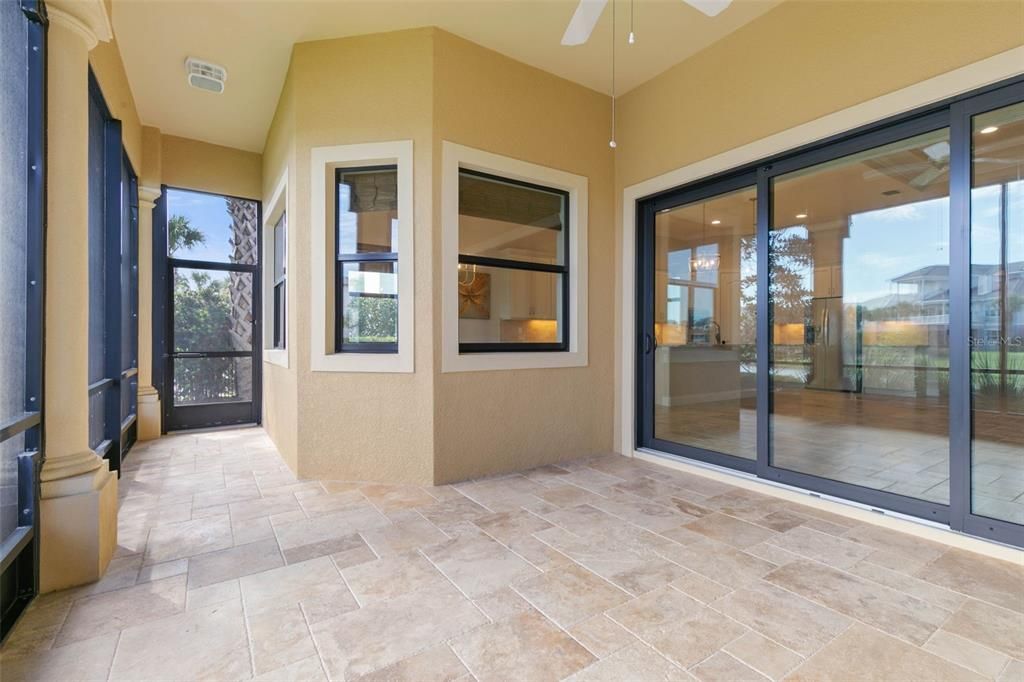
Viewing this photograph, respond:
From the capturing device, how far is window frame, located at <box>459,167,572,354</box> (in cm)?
371

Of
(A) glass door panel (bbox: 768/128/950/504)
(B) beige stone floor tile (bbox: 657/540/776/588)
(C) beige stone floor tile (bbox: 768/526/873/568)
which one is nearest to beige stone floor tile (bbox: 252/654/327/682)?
(B) beige stone floor tile (bbox: 657/540/776/588)

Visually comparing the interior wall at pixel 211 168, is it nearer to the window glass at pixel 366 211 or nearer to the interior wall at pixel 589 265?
the window glass at pixel 366 211

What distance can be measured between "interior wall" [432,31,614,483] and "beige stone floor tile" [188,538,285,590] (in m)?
1.26

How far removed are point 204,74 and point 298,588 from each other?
158 inches

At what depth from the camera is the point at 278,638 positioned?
168 cm

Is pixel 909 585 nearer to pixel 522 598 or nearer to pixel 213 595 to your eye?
pixel 522 598

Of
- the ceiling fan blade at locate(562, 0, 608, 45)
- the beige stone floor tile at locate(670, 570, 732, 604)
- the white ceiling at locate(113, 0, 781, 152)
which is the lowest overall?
the beige stone floor tile at locate(670, 570, 732, 604)

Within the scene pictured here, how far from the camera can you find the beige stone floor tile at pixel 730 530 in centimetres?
247

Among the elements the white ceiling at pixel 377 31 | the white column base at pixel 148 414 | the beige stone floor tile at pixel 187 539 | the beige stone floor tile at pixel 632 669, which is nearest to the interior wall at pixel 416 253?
the white ceiling at pixel 377 31

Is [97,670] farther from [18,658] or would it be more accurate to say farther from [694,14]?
[694,14]

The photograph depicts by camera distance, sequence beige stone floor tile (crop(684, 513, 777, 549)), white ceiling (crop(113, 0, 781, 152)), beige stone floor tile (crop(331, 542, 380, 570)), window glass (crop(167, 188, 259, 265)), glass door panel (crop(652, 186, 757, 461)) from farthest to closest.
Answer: window glass (crop(167, 188, 259, 265)), glass door panel (crop(652, 186, 757, 461)), white ceiling (crop(113, 0, 781, 152)), beige stone floor tile (crop(684, 513, 777, 549)), beige stone floor tile (crop(331, 542, 380, 570))

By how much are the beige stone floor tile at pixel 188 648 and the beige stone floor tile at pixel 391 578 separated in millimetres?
442

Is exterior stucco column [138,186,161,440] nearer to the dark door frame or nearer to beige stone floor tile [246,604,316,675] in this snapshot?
the dark door frame

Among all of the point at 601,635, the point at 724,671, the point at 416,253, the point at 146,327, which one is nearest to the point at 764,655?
the point at 724,671
